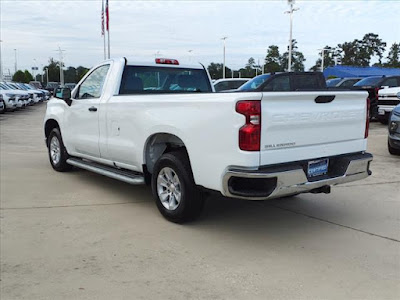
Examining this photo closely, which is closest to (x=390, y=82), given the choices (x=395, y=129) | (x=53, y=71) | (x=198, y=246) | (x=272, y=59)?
(x=395, y=129)

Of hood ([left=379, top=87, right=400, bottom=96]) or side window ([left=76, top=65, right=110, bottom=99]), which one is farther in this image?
hood ([left=379, top=87, right=400, bottom=96])

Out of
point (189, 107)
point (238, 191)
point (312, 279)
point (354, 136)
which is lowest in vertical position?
point (312, 279)

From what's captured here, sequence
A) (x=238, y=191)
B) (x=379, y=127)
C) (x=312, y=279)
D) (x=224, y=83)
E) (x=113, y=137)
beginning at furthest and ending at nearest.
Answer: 1. (x=224, y=83)
2. (x=379, y=127)
3. (x=113, y=137)
4. (x=238, y=191)
5. (x=312, y=279)

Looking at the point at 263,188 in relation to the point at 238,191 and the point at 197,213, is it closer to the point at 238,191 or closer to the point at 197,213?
the point at 238,191

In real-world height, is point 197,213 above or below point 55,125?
below

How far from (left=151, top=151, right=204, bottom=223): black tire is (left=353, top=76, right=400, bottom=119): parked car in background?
1324 centimetres

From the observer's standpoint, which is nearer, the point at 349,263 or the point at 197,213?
the point at 349,263

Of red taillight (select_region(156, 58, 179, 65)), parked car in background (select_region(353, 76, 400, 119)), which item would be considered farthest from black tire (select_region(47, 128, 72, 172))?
parked car in background (select_region(353, 76, 400, 119))

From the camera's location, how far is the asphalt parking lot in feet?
11.0

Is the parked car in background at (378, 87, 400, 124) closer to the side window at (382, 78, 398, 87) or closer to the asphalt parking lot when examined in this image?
the side window at (382, 78, 398, 87)

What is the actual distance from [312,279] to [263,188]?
92 centimetres

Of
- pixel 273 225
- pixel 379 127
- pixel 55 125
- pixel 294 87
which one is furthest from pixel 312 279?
pixel 379 127

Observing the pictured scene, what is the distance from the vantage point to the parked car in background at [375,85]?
16219mm

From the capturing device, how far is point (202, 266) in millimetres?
3738
